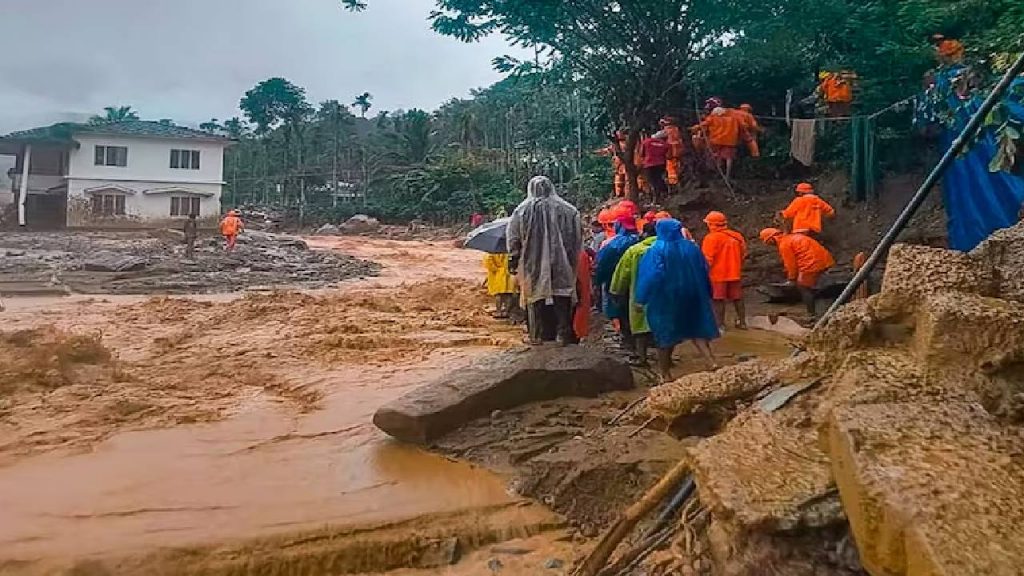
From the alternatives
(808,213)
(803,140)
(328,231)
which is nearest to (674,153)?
(803,140)

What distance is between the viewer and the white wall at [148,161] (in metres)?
35.4

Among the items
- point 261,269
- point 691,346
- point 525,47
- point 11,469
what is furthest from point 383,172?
point 11,469

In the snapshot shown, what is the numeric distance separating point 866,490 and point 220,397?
5.82 metres

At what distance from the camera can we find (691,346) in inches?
331

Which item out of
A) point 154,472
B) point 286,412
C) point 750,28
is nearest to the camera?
point 154,472

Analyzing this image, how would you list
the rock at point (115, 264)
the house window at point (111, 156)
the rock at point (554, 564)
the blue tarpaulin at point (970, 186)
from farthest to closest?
the house window at point (111, 156)
the rock at point (115, 264)
the blue tarpaulin at point (970, 186)
the rock at point (554, 564)

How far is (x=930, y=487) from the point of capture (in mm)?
2033

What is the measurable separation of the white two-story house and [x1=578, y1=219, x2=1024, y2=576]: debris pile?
36860 mm

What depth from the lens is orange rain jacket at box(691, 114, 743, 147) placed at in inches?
515

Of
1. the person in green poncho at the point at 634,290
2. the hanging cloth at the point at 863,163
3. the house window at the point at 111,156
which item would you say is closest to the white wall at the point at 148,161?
the house window at the point at 111,156

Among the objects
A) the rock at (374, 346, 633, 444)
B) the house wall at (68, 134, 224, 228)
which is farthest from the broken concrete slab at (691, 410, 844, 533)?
the house wall at (68, 134, 224, 228)

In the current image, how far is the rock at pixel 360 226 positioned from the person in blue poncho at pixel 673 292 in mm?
34443

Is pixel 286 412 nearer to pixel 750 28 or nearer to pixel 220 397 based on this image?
pixel 220 397

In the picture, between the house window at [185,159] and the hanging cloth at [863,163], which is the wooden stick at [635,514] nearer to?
the hanging cloth at [863,163]
